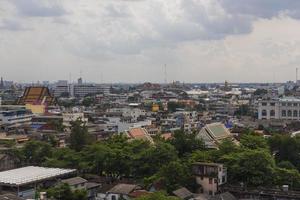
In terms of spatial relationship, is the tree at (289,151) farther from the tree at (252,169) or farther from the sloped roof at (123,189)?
the sloped roof at (123,189)

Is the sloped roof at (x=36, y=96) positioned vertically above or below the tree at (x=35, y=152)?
above

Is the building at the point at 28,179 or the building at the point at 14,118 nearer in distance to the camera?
the building at the point at 28,179

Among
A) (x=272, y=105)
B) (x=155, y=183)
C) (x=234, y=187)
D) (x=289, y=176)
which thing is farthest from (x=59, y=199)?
(x=272, y=105)

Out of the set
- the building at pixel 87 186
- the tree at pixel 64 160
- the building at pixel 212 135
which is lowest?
the building at pixel 87 186

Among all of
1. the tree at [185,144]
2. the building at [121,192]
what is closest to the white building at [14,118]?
the tree at [185,144]

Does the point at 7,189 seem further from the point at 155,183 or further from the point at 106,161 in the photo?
the point at 155,183

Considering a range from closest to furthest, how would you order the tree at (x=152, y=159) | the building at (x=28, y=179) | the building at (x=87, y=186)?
the building at (x=87, y=186)
the building at (x=28, y=179)
the tree at (x=152, y=159)
